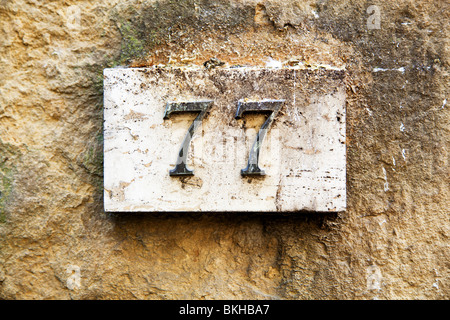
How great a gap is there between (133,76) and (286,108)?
470mm

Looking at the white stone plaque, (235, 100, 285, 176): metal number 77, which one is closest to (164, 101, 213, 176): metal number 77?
the white stone plaque

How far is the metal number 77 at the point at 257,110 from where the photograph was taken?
3.64ft

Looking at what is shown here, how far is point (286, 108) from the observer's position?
1.13 m

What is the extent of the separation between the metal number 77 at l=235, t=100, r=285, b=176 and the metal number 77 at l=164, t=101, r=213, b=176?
0.35 feet

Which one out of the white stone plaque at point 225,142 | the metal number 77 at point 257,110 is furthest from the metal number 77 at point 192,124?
the metal number 77 at point 257,110

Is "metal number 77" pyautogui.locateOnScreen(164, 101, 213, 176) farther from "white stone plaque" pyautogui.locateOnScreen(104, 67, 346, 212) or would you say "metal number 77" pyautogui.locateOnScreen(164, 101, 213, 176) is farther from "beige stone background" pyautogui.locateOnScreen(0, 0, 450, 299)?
"beige stone background" pyautogui.locateOnScreen(0, 0, 450, 299)

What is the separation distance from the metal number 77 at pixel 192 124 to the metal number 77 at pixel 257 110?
107 mm

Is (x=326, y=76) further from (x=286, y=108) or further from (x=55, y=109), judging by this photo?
(x=55, y=109)

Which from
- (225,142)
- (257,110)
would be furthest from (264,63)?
(225,142)

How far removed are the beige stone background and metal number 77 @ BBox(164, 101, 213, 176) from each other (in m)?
0.17

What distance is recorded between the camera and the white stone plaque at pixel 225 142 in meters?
1.12

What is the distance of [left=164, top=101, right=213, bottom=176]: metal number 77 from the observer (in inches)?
44.1

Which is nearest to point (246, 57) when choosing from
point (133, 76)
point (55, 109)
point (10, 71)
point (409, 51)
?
point (133, 76)

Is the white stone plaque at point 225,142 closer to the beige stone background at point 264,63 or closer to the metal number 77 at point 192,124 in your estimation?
the metal number 77 at point 192,124
